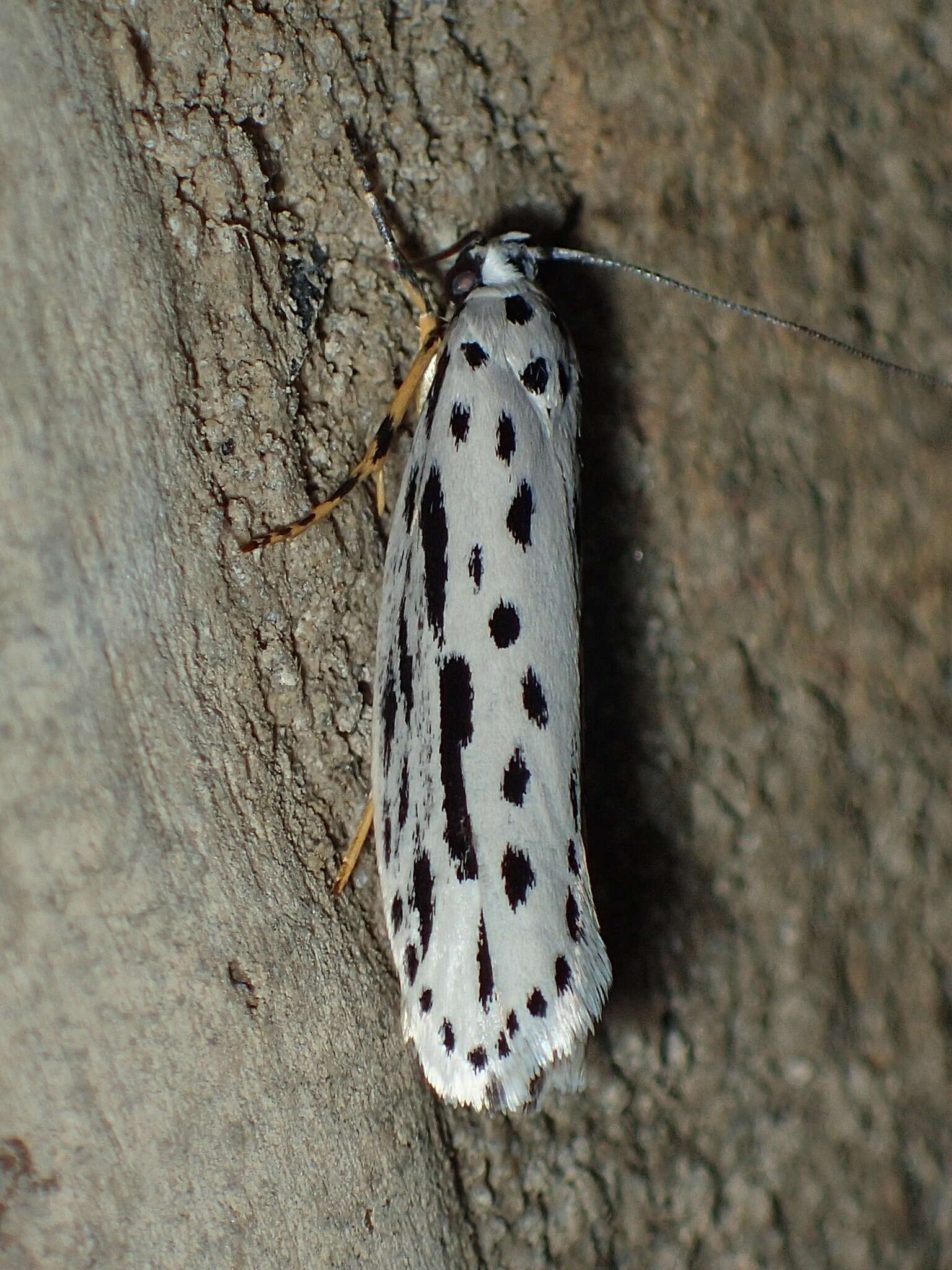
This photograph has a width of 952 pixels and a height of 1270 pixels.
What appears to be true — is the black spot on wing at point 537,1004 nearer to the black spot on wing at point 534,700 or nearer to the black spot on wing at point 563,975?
the black spot on wing at point 563,975

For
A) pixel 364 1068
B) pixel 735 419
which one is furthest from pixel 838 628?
pixel 364 1068

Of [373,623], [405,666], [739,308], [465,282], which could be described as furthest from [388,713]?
[739,308]

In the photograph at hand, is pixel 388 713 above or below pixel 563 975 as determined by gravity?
above

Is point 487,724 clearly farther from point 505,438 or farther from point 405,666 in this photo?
point 505,438

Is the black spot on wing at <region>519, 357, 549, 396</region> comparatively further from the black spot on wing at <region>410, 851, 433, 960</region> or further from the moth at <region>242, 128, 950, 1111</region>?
the black spot on wing at <region>410, 851, 433, 960</region>

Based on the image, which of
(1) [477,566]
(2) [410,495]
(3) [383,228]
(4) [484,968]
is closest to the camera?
(4) [484,968]

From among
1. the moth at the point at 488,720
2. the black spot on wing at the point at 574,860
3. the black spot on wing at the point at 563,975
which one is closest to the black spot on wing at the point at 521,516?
the moth at the point at 488,720
